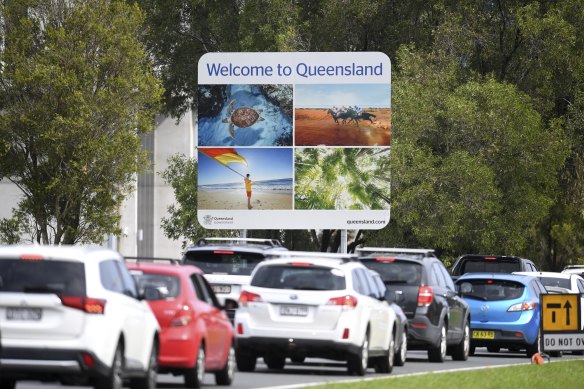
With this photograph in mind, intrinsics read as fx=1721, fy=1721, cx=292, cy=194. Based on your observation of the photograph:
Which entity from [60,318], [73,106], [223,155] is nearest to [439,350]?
[60,318]

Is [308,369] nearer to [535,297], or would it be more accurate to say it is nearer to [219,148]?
[535,297]

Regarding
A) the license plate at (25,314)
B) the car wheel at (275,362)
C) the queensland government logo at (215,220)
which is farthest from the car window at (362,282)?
the queensland government logo at (215,220)

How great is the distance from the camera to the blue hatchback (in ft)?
102

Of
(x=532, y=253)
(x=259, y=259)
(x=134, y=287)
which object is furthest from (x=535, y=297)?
(x=532, y=253)

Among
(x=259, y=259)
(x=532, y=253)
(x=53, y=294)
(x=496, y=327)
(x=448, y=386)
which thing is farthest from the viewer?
(x=532, y=253)

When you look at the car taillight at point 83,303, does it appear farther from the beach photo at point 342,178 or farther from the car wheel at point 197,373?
the beach photo at point 342,178

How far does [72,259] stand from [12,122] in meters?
31.2

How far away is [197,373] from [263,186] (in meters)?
22.9

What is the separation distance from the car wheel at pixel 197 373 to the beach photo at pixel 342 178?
22.8m

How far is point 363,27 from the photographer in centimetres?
5541

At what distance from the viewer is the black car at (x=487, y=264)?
127 feet

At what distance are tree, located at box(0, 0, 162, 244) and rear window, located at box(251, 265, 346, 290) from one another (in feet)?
78.5

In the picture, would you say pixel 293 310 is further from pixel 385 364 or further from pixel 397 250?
pixel 397 250

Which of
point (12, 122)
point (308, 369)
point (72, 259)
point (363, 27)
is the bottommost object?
point (308, 369)
